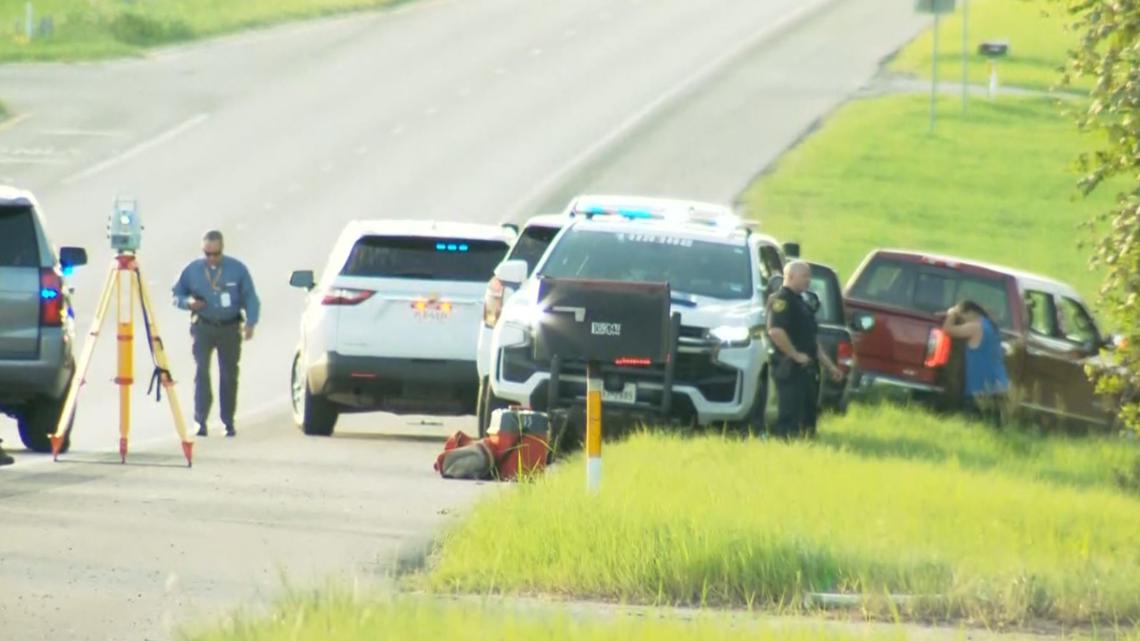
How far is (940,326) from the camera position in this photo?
2500cm

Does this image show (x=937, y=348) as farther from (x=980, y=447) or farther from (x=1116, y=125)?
(x=1116, y=125)

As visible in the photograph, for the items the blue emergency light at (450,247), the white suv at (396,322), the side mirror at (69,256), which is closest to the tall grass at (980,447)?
the white suv at (396,322)

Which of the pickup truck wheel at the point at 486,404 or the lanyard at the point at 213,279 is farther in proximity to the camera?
the lanyard at the point at 213,279

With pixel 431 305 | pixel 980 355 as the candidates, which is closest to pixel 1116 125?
pixel 431 305

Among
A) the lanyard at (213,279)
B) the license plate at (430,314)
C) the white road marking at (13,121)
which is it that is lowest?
the white road marking at (13,121)

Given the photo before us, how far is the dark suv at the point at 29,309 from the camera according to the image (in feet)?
63.9

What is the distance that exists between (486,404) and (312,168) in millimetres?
30335

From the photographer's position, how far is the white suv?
73.7 ft

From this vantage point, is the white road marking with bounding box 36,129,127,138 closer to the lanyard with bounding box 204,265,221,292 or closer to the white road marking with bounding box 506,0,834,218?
the white road marking with bounding box 506,0,834,218

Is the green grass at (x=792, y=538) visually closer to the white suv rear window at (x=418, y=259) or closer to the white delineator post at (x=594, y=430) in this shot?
the white delineator post at (x=594, y=430)

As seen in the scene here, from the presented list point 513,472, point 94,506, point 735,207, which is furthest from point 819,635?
point 735,207

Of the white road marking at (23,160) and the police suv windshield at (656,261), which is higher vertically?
the police suv windshield at (656,261)

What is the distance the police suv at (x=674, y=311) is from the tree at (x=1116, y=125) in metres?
3.42

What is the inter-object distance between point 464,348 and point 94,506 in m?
7.20
